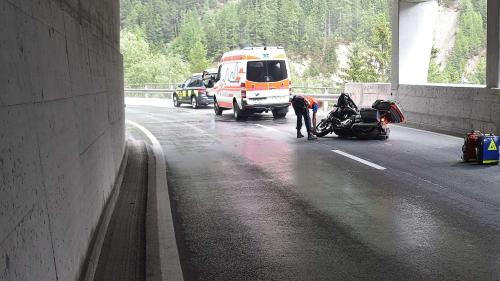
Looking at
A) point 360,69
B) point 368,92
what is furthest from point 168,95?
point 360,69

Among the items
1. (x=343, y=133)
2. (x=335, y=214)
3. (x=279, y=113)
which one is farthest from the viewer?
(x=279, y=113)

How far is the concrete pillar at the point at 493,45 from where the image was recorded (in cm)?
1365

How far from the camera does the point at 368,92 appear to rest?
2181cm

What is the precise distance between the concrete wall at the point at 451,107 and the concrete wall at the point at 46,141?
452 inches

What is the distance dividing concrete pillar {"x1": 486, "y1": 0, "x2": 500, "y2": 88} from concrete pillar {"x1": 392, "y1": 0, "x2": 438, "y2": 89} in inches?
219

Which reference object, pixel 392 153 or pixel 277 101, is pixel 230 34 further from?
pixel 392 153

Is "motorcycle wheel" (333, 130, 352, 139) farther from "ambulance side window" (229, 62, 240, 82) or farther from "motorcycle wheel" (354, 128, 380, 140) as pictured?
"ambulance side window" (229, 62, 240, 82)

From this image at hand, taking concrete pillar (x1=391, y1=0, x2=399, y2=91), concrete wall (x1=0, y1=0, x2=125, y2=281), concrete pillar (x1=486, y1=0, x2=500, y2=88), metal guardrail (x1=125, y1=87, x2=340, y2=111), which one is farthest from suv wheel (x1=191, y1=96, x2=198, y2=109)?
concrete wall (x1=0, y1=0, x2=125, y2=281)

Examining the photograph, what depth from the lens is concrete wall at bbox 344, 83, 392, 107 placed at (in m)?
20.6

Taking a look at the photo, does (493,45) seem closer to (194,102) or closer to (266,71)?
(266,71)

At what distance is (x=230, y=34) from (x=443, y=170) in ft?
397

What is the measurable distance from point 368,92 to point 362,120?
786 cm

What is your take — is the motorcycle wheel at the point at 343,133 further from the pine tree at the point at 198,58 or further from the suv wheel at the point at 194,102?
the pine tree at the point at 198,58

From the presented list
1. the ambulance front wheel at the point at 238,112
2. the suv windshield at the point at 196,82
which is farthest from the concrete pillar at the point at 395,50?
the suv windshield at the point at 196,82
